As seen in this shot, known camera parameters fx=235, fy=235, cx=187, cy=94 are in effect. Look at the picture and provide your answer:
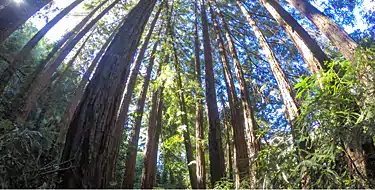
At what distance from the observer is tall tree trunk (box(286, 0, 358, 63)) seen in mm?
2178

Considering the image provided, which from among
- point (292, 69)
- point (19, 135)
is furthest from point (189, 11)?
point (19, 135)

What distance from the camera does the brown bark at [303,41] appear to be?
2465 millimetres

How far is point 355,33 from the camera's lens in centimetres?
660

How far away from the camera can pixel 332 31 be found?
8.59 feet

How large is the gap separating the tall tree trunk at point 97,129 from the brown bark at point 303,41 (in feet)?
6.76

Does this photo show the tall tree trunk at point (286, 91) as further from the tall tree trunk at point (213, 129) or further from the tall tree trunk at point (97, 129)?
the tall tree trunk at point (97, 129)

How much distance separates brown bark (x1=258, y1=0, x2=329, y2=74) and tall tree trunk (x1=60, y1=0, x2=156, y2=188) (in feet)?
6.76

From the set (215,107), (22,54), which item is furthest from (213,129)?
(22,54)

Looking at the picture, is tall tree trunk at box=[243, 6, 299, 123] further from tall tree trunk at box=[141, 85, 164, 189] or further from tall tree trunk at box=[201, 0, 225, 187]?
tall tree trunk at box=[141, 85, 164, 189]

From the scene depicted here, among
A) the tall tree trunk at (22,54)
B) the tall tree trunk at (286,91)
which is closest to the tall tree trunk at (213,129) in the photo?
the tall tree trunk at (286,91)

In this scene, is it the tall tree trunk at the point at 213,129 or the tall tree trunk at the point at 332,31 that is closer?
the tall tree trunk at the point at 332,31

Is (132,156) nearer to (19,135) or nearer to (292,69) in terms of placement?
(19,135)

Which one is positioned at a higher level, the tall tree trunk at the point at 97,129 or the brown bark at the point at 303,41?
the brown bark at the point at 303,41

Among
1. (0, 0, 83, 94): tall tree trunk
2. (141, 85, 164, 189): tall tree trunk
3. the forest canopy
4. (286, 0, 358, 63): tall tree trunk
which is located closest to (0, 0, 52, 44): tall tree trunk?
the forest canopy
